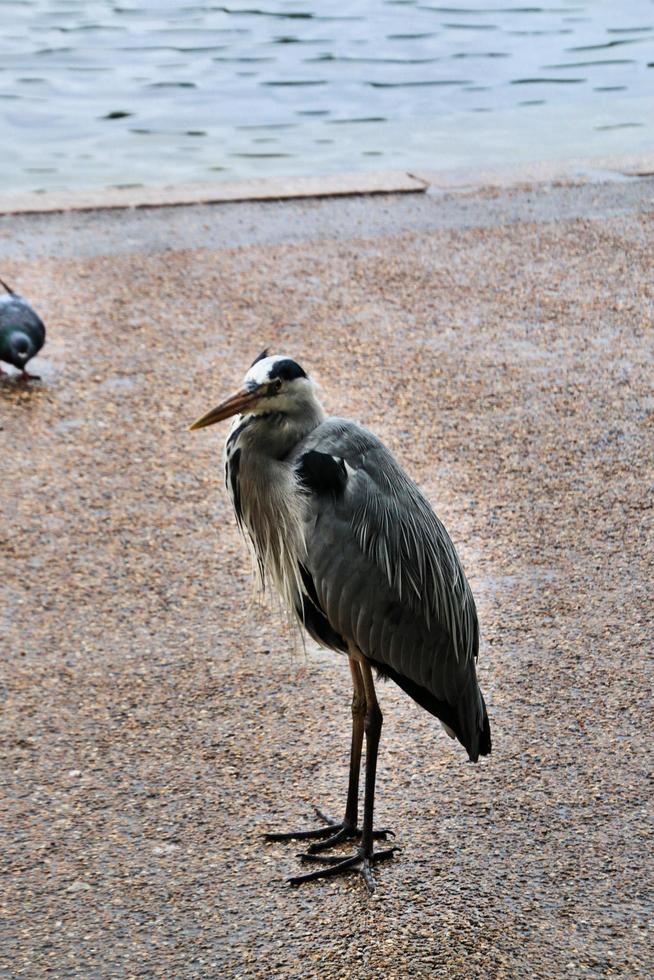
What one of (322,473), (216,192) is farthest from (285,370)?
(216,192)

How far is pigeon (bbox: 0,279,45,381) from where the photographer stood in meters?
6.55

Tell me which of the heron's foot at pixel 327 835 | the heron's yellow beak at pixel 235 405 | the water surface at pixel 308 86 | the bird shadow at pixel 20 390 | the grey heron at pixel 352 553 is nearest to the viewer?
the heron's yellow beak at pixel 235 405

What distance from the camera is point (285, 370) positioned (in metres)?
3.40

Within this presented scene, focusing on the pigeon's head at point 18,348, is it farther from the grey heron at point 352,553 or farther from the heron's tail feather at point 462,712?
the heron's tail feather at point 462,712

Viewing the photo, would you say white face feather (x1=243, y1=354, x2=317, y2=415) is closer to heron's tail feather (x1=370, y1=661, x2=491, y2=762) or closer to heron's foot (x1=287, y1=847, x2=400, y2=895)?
heron's tail feather (x1=370, y1=661, x2=491, y2=762)

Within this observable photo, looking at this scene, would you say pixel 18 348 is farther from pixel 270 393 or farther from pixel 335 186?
pixel 335 186

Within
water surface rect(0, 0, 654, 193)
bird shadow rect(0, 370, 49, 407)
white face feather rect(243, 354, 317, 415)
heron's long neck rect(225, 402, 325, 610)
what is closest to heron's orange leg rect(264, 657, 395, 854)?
heron's long neck rect(225, 402, 325, 610)

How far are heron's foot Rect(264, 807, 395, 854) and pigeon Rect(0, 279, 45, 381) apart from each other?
3610mm

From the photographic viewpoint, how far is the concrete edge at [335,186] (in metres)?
9.45

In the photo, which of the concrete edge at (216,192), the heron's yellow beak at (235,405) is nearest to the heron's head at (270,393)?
the heron's yellow beak at (235,405)

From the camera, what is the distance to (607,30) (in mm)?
16656

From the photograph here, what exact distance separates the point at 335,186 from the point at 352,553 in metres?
6.74

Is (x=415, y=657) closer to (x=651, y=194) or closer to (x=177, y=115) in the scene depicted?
(x=651, y=194)

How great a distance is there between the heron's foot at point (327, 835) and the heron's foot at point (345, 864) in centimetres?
4
